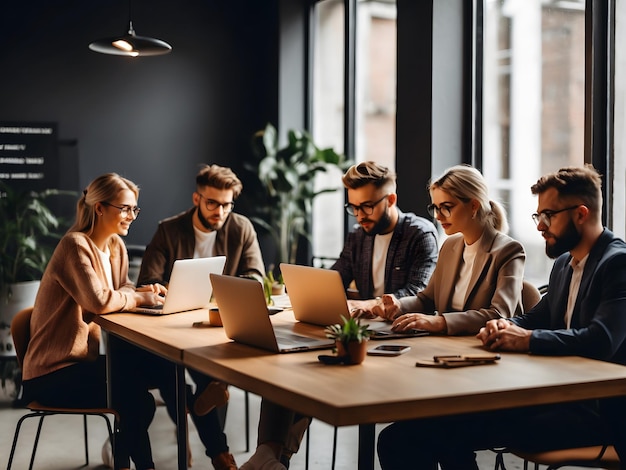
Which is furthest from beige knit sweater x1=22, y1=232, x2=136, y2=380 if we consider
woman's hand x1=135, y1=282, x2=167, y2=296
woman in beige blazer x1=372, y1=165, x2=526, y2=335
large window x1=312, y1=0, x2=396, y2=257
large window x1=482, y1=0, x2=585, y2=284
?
large window x1=312, y1=0, x2=396, y2=257

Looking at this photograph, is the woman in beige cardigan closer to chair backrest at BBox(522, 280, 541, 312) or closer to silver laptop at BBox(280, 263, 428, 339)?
silver laptop at BBox(280, 263, 428, 339)

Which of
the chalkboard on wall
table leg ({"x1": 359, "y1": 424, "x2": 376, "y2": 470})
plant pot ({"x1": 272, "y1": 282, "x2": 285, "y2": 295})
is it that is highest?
the chalkboard on wall

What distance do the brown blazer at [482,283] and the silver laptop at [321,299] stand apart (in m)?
0.17

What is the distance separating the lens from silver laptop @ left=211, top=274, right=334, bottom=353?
7.86 ft

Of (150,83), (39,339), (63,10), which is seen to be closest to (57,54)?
(63,10)

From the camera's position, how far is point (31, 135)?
5.58m

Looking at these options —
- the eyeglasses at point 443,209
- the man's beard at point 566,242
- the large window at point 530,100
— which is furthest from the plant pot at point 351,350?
the large window at point 530,100

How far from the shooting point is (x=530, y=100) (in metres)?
4.27

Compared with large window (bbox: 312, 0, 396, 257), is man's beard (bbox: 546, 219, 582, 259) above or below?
below

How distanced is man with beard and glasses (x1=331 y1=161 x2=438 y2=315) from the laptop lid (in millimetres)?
589

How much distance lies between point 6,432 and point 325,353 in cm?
267

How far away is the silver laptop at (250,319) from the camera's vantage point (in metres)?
2.40

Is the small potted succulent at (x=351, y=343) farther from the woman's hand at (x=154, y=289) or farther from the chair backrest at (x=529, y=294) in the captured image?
the woman's hand at (x=154, y=289)

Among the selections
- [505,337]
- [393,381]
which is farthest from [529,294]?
[393,381]
